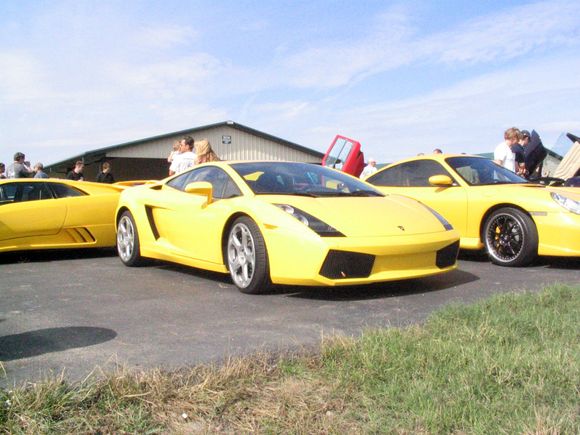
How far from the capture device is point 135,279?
6.18 meters

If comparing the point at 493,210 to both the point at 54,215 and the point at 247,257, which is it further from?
the point at 54,215

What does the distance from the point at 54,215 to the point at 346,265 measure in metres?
4.58

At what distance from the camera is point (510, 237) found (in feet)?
22.2

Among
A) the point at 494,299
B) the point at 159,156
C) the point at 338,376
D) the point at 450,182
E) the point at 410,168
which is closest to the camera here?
the point at 338,376

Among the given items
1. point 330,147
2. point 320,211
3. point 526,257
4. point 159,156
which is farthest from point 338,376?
point 159,156

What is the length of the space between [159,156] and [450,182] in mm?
22366

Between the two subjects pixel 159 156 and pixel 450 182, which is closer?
pixel 450 182

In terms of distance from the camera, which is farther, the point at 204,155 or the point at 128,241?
the point at 204,155

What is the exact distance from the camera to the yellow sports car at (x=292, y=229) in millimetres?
4879

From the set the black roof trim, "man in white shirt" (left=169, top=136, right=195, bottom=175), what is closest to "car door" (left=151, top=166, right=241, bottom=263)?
"man in white shirt" (left=169, top=136, right=195, bottom=175)

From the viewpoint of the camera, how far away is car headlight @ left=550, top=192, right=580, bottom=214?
642cm

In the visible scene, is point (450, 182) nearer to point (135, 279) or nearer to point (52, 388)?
point (135, 279)

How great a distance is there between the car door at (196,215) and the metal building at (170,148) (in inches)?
836

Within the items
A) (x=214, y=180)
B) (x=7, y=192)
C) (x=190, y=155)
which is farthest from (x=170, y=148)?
(x=214, y=180)
